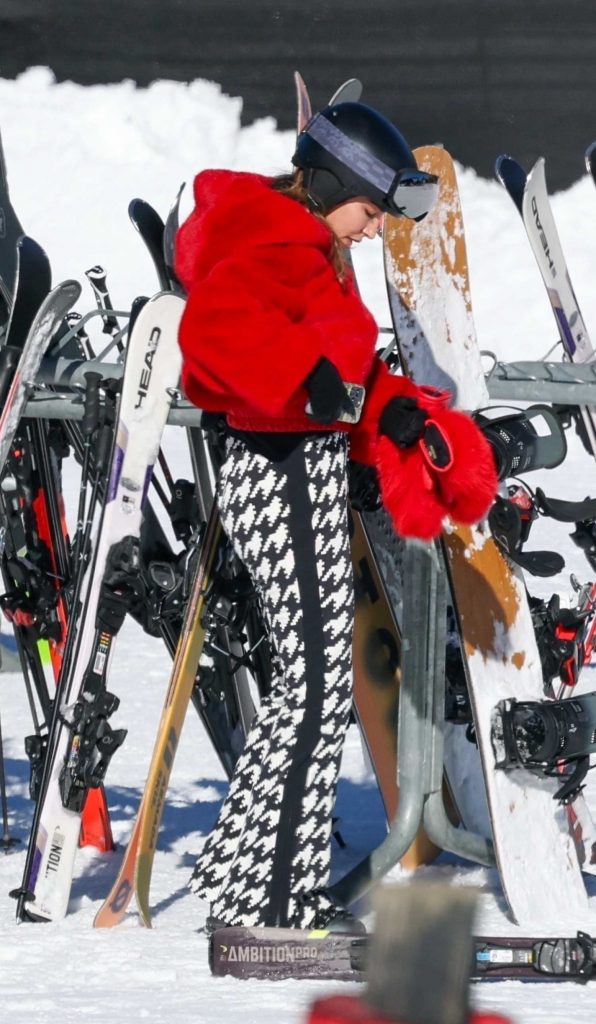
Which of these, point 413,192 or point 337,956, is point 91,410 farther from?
point 337,956

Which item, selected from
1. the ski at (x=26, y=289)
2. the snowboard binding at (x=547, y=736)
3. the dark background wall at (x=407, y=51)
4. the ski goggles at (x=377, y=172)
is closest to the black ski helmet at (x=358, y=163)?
the ski goggles at (x=377, y=172)

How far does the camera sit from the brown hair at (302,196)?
2.54 meters

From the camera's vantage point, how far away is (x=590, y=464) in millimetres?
7355

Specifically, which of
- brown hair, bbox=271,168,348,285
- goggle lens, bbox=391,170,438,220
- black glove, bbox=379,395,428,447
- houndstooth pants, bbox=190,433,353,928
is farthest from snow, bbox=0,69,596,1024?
goggle lens, bbox=391,170,438,220

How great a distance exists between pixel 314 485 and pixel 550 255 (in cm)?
111

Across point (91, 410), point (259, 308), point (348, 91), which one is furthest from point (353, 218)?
point (348, 91)

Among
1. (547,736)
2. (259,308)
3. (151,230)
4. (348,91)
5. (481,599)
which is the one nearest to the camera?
(259,308)

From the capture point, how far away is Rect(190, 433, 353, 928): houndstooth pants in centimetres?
259

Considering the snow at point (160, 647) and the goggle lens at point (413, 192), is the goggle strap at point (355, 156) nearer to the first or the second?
the goggle lens at point (413, 192)

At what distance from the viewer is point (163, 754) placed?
2.94 m

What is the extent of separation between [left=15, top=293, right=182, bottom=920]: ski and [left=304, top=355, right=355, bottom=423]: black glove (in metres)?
0.60

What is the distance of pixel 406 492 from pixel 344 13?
4.92m

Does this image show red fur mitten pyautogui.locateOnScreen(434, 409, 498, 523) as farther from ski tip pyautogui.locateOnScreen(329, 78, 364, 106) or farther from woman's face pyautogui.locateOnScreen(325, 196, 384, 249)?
ski tip pyautogui.locateOnScreen(329, 78, 364, 106)

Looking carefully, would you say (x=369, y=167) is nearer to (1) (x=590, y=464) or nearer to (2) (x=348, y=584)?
(2) (x=348, y=584)
